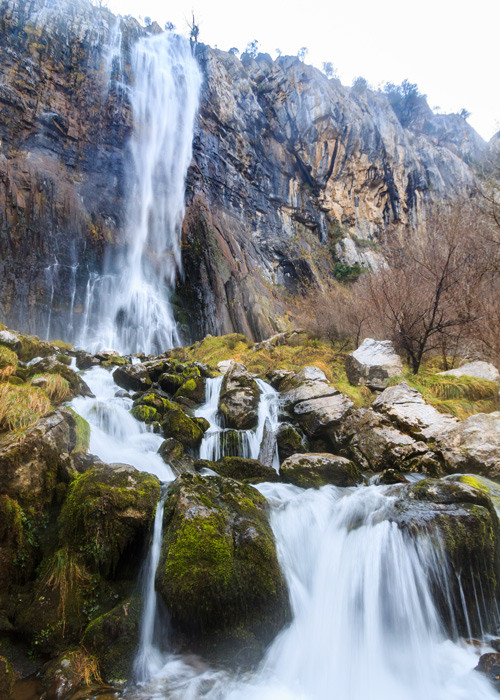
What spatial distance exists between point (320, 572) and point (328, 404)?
14.8ft

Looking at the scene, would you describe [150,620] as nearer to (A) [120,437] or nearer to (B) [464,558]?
(B) [464,558]

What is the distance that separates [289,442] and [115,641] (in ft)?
17.4

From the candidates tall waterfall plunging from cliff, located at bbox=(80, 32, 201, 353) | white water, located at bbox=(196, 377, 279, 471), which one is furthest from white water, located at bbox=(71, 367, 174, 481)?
tall waterfall plunging from cliff, located at bbox=(80, 32, 201, 353)

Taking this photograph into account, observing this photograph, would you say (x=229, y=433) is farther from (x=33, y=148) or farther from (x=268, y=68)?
(x=268, y=68)

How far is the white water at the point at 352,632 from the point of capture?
328 cm

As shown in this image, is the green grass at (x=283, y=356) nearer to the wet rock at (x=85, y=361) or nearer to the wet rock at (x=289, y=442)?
the wet rock at (x=289, y=442)

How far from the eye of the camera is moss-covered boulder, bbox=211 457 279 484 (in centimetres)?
666

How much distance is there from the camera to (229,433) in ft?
27.9

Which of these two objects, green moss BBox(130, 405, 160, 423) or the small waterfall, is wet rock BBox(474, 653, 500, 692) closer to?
the small waterfall

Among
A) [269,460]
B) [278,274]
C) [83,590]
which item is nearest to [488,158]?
[269,460]

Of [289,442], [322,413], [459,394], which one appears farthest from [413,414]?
[289,442]

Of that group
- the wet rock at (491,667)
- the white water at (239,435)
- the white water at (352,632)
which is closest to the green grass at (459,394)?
the white water at (239,435)

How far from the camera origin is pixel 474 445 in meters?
6.32

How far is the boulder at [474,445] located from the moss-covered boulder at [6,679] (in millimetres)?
6649
